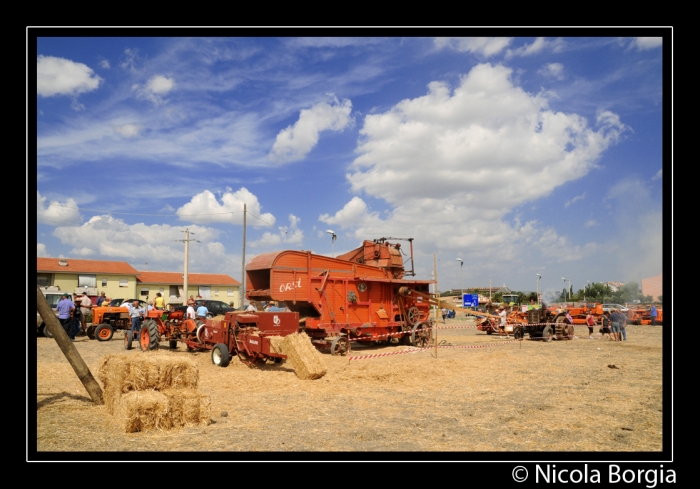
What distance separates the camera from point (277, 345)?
37.7 feet

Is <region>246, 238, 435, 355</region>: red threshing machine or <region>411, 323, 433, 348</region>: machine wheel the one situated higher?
<region>246, 238, 435, 355</region>: red threshing machine

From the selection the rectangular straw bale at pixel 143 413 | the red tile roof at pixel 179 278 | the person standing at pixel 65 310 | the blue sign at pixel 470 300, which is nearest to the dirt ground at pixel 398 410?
the rectangular straw bale at pixel 143 413

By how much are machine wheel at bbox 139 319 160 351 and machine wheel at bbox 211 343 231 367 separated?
12.2 feet

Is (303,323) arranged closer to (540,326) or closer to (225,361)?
(225,361)

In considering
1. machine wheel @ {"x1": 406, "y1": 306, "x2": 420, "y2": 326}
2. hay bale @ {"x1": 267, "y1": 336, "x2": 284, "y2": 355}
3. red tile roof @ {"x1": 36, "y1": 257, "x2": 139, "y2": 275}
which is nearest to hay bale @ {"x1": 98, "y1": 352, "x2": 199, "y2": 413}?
hay bale @ {"x1": 267, "y1": 336, "x2": 284, "y2": 355}

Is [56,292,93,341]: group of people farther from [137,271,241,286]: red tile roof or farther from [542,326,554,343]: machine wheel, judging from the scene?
[137,271,241,286]: red tile roof

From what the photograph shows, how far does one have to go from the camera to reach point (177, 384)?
709cm

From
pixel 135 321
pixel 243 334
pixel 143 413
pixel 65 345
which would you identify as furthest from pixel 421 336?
pixel 143 413

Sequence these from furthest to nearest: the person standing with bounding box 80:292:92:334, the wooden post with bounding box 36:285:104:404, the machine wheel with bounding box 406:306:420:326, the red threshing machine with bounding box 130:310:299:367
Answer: the person standing with bounding box 80:292:92:334
the machine wheel with bounding box 406:306:420:326
the red threshing machine with bounding box 130:310:299:367
the wooden post with bounding box 36:285:104:404

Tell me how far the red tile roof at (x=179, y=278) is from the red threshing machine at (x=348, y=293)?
48468mm

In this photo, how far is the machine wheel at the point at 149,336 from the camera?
50.1ft

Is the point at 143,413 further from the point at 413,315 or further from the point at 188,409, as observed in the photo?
the point at 413,315

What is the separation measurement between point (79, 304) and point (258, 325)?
41.9 feet

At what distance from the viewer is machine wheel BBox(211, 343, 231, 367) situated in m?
12.1
